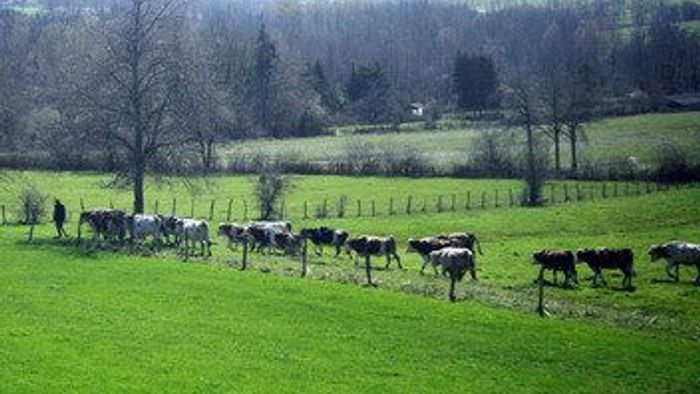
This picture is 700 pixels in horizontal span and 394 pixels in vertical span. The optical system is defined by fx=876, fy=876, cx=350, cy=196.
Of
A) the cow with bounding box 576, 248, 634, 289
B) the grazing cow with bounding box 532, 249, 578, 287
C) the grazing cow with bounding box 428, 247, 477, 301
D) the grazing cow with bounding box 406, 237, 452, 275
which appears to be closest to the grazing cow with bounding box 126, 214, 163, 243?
the grazing cow with bounding box 406, 237, 452, 275

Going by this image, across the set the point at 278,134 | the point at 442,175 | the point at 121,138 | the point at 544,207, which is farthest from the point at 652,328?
the point at 278,134

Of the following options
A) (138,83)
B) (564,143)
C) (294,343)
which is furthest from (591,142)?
(294,343)

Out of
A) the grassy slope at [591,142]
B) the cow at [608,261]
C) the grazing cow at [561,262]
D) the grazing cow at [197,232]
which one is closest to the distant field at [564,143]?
the grassy slope at [591,142]

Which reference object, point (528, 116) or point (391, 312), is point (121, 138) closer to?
point (391, 312)

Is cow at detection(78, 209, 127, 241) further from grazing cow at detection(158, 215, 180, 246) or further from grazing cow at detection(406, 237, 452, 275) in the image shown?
grazing cow at detection(406, 237, 452, 275)

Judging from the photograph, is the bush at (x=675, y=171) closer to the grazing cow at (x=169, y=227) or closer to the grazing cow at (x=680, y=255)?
the grazing cow at (x=680, y=255)

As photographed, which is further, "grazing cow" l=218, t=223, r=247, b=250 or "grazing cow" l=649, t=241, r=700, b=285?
"grazing cow" l=218, t=223, r=247, b=250

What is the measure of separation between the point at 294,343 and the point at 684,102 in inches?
4362

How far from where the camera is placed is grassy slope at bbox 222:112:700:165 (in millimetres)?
89250

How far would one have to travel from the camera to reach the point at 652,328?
2712 centimetres

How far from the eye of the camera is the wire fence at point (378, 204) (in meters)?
58.4

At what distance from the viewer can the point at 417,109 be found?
512 ft

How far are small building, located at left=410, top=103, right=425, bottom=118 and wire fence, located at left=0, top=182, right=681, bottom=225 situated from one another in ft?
247

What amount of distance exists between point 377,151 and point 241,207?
114 feet
